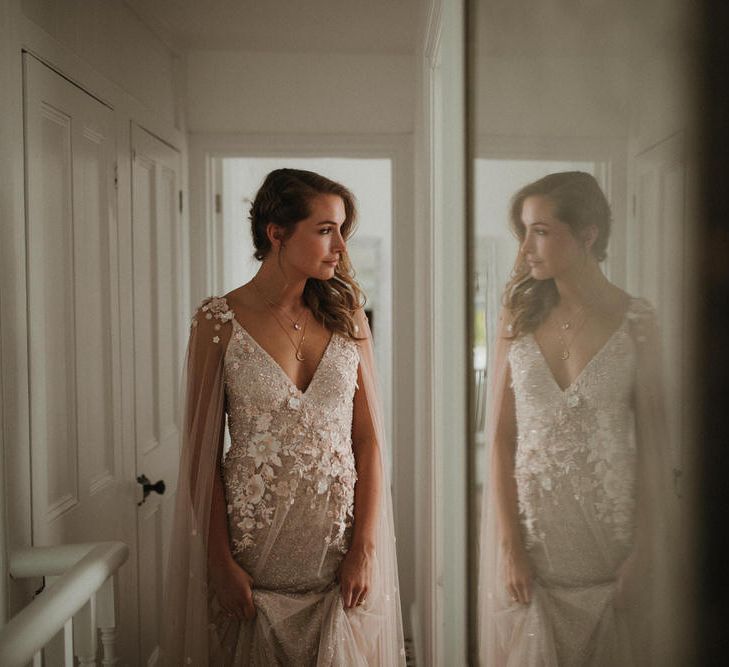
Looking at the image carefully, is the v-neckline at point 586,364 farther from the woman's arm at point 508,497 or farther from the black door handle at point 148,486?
the black door handle at point 148,486

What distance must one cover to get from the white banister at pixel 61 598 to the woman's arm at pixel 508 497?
2.49ft

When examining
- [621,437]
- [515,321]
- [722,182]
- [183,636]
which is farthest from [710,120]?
[183,636]

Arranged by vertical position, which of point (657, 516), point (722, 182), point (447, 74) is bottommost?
point (657, 516)

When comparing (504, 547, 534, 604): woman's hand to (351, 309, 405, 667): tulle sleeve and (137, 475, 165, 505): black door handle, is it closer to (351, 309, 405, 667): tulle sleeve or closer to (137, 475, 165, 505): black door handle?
(351, 309, 405, 667): tulle sleeve

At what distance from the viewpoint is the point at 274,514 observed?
5.29 ft

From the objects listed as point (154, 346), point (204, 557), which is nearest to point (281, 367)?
point (204, 557)

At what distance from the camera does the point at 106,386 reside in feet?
6.84

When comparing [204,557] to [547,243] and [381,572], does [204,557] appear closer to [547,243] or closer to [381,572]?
[381,572]

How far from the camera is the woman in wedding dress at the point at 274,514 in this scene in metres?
1.59

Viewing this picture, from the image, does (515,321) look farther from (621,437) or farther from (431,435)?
(431,435)

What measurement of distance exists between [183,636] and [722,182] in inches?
67.3

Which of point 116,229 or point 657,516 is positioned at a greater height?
point 116,229

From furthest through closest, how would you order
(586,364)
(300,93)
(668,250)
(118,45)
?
(300,93) → (118,45) → (586,364) → (668,250)

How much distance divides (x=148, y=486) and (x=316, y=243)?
46.2 inches
